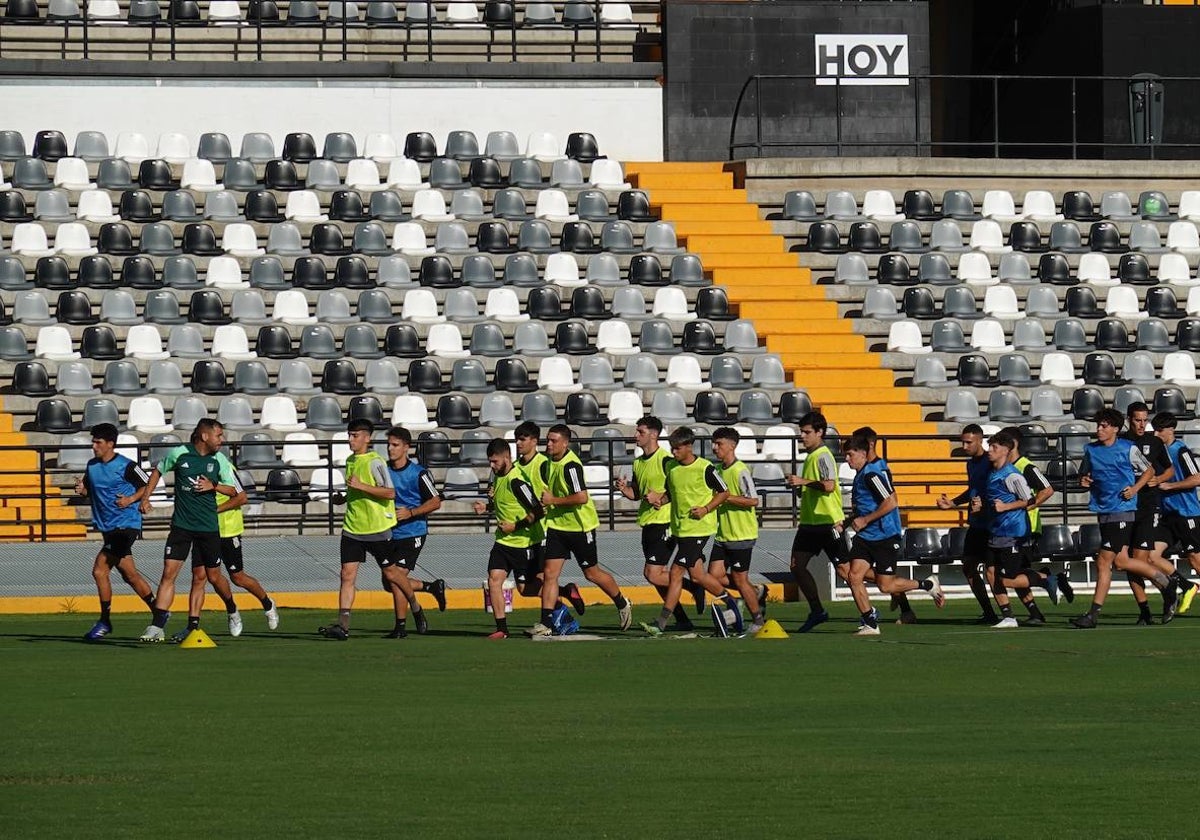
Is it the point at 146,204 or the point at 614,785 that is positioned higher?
the point at 146,204

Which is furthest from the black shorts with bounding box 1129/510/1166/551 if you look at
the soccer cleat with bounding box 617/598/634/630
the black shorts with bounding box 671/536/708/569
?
the soccer cleat with bounding box 617/598/634/630

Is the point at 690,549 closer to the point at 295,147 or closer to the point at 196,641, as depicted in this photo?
the point at 196,641

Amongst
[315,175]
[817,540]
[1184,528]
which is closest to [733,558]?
[817,540]

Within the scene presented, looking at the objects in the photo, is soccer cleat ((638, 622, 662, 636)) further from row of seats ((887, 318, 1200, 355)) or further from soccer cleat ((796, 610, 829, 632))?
row of seats ((887, 318, 1200, 355))

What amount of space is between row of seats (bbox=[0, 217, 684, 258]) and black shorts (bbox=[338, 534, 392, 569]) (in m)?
13.0

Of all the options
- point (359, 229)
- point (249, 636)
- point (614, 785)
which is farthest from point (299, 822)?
point (359, 229)

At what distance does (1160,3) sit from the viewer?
Answer: 35.4 metres

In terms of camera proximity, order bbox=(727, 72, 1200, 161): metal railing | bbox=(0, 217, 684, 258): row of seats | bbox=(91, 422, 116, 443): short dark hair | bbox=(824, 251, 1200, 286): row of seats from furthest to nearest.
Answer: bbox=(727, 72, 1200, 161): metal railing
bbox=(824, 251, 1200, 286): row of seats
bbox=(0, 217, 684, 258): row of seats
bbox=(91, 422, 116, 443): short dark hair

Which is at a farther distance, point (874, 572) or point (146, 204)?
point (146, 204)

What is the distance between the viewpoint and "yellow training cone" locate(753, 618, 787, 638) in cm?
1833

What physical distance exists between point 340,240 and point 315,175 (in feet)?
5.85

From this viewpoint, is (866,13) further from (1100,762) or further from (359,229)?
(1100,762)

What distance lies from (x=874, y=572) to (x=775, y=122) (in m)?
16.3

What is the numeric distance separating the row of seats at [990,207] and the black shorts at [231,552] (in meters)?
15.1
